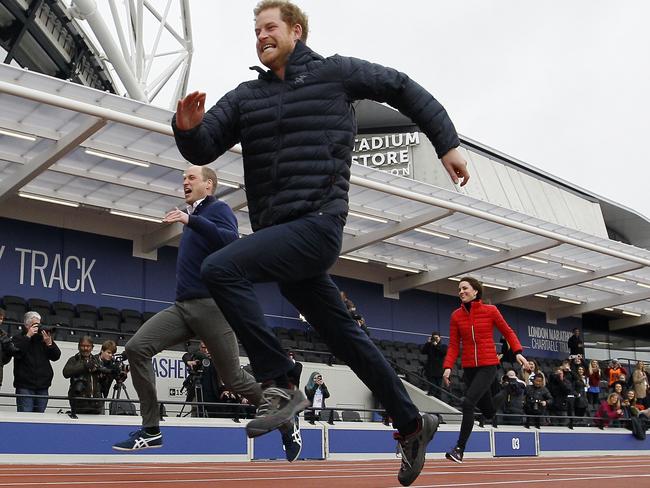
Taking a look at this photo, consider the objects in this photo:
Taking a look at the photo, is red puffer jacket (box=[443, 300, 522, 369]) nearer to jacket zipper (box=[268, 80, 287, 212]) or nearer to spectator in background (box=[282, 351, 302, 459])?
spectator in background (box=[282, 351, 302, 459])

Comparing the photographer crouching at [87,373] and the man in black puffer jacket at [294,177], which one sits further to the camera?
the photographer crouching at [87,373]

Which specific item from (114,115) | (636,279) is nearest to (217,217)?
(114,115)

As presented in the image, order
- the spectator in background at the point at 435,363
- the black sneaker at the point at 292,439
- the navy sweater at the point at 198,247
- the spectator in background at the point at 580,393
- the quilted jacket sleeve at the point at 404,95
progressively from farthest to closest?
the spectator in background at the point at 580,393, the spectator in background at the point at 435,363, the navy sweater at the point at 198,247, the black sneaker at the point at 292,439, the quilted jacket sleeve at the point at 404,95

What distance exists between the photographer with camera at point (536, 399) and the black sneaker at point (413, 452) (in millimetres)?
16669

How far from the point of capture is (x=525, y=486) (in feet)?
16.9

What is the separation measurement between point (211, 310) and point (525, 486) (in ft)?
7.62

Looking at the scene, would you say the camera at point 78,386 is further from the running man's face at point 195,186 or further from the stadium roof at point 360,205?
the running man's face at point 195,186

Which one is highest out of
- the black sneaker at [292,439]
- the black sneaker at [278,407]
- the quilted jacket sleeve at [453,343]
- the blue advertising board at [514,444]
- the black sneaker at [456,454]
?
the quilted jacket sleeve at [453,343]

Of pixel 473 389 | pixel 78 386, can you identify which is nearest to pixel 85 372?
pixel 78 386

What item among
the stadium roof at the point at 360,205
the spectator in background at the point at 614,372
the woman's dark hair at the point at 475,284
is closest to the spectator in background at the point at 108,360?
the stadium roof at the point at 360,205

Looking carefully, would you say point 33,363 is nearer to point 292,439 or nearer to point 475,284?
point 475,284

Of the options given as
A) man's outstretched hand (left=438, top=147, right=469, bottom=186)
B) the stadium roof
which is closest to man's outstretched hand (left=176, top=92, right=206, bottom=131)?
man's outstretched hand (left=438, top=147, right=469, bottom=186)

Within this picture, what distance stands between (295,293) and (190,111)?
99 cm

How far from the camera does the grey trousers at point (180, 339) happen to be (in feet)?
20.3
